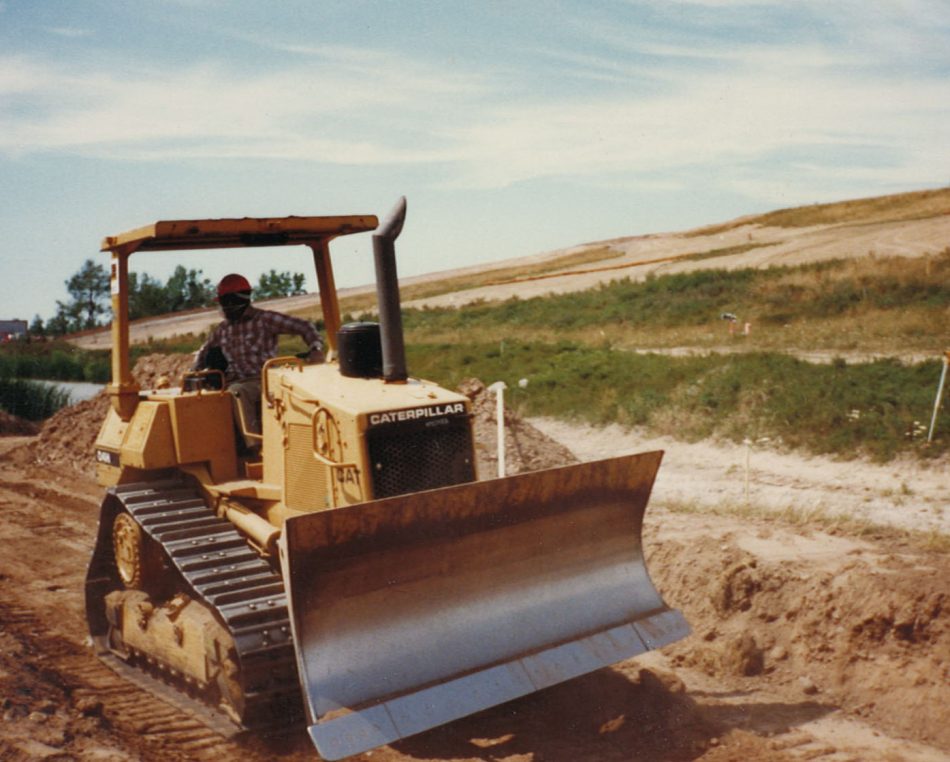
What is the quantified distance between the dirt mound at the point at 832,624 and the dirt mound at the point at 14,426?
16.9 metres

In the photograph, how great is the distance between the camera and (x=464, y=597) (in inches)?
231

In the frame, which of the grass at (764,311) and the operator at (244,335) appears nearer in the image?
the operator at (244,335)

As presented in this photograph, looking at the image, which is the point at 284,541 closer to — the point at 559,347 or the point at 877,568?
the point at 877,568

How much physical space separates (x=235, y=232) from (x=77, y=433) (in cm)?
1174

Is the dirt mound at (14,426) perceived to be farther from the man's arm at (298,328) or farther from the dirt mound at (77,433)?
the man's arm at (298,328)

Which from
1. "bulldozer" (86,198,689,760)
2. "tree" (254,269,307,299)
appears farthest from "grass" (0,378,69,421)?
"tree" (254,269,307,299)

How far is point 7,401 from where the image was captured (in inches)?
923

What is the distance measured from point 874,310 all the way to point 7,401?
2012 centimetres

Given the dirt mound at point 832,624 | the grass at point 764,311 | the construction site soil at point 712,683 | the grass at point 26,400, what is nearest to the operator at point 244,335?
the construction site soil at point 712,683

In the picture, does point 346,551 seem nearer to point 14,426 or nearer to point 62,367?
point 14,426

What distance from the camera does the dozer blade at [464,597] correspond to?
528cm

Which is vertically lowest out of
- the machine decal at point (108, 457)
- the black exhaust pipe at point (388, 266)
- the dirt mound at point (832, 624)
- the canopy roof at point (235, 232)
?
the dirt mound at point (832, 624)

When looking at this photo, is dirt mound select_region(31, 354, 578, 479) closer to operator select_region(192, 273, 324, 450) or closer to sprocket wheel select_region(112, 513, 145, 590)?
operator select_region(192, 273, 324, 450)

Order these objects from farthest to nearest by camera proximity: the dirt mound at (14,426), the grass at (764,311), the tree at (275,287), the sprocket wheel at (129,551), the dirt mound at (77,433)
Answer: the tree at (275,287)
the grass at (764,311)
the dirt mound at (14,426)
the dirt mound at (77,433)
the sprocket wheel at (129,551)
